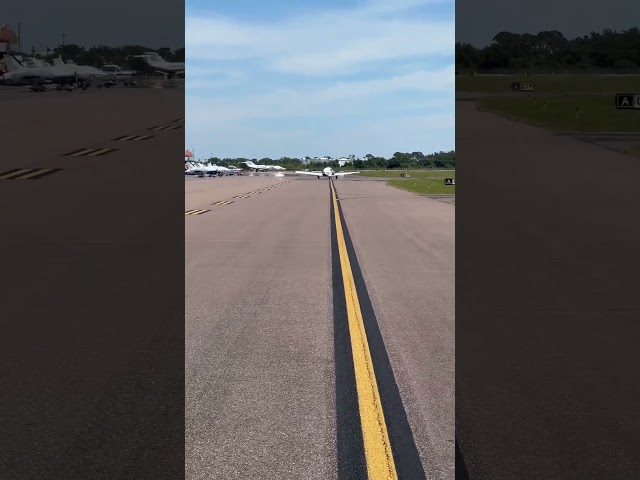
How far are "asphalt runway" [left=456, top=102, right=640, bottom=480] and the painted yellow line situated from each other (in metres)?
0.51

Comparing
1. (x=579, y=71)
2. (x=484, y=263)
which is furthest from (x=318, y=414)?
(x=579, y=71)

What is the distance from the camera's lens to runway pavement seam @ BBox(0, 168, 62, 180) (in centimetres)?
2509

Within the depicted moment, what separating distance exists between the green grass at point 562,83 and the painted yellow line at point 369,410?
68082 millimetres

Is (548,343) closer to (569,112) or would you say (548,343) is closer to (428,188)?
(428,188)

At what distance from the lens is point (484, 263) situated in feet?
44.0

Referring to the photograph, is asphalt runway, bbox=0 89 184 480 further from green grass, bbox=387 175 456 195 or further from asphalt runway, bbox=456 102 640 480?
green grass, bbox=387 175 456 195

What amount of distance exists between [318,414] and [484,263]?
28.2 ft

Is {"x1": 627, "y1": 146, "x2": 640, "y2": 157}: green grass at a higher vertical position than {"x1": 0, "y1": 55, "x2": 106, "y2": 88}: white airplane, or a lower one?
lower

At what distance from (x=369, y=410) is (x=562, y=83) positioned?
92638 millimetres

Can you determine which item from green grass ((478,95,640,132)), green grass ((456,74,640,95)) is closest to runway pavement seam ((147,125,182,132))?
green grass ((478,95,640,132))

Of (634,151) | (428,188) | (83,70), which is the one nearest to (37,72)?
(83,70)

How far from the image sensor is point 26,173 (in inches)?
1033

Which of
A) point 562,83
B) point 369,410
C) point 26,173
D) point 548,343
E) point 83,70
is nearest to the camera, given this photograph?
point 369,410

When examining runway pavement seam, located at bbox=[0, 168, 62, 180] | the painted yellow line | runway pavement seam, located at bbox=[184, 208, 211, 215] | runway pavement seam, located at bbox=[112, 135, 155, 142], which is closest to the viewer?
the painted yellow line
